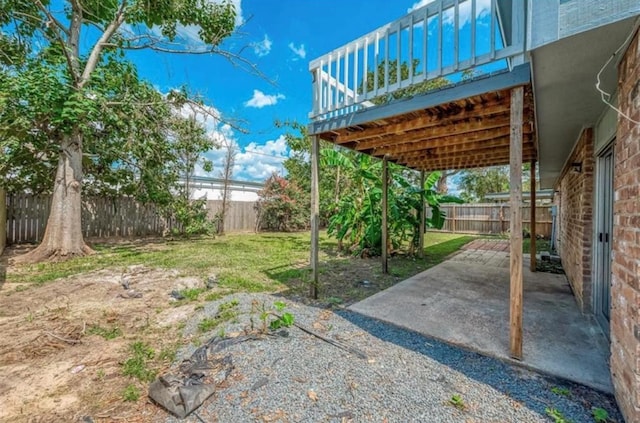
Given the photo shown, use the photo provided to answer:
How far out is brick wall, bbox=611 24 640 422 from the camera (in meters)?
1.71

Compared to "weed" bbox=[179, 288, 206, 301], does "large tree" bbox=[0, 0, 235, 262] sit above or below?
above

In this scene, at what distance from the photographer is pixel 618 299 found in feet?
6.77

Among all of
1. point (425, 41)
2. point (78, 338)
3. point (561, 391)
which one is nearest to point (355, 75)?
point (425, 41)

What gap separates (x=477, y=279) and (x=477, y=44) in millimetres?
4301

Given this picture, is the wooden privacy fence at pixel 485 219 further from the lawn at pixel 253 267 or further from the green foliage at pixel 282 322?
the green foliage at pixel 282 322

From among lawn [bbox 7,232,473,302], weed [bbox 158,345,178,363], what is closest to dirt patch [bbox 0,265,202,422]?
weed [bbox 158,345,178,363]

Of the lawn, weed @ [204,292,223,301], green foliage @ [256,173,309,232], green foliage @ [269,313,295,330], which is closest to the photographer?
green foliage @ [269,313,295,330]

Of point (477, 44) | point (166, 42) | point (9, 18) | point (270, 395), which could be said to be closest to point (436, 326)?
point (270, 395)

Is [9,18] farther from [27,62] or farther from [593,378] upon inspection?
[593,378]

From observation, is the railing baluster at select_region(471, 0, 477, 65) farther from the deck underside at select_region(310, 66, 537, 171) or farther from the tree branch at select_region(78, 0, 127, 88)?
the tree branch at select_region(78, 0, 127, 88)

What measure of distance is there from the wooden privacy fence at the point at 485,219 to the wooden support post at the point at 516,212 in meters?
13.2

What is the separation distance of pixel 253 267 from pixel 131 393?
4.25m

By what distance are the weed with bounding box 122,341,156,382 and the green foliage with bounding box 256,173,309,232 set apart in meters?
11.6

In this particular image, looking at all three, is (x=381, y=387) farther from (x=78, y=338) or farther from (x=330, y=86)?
(x=330, y=86)
